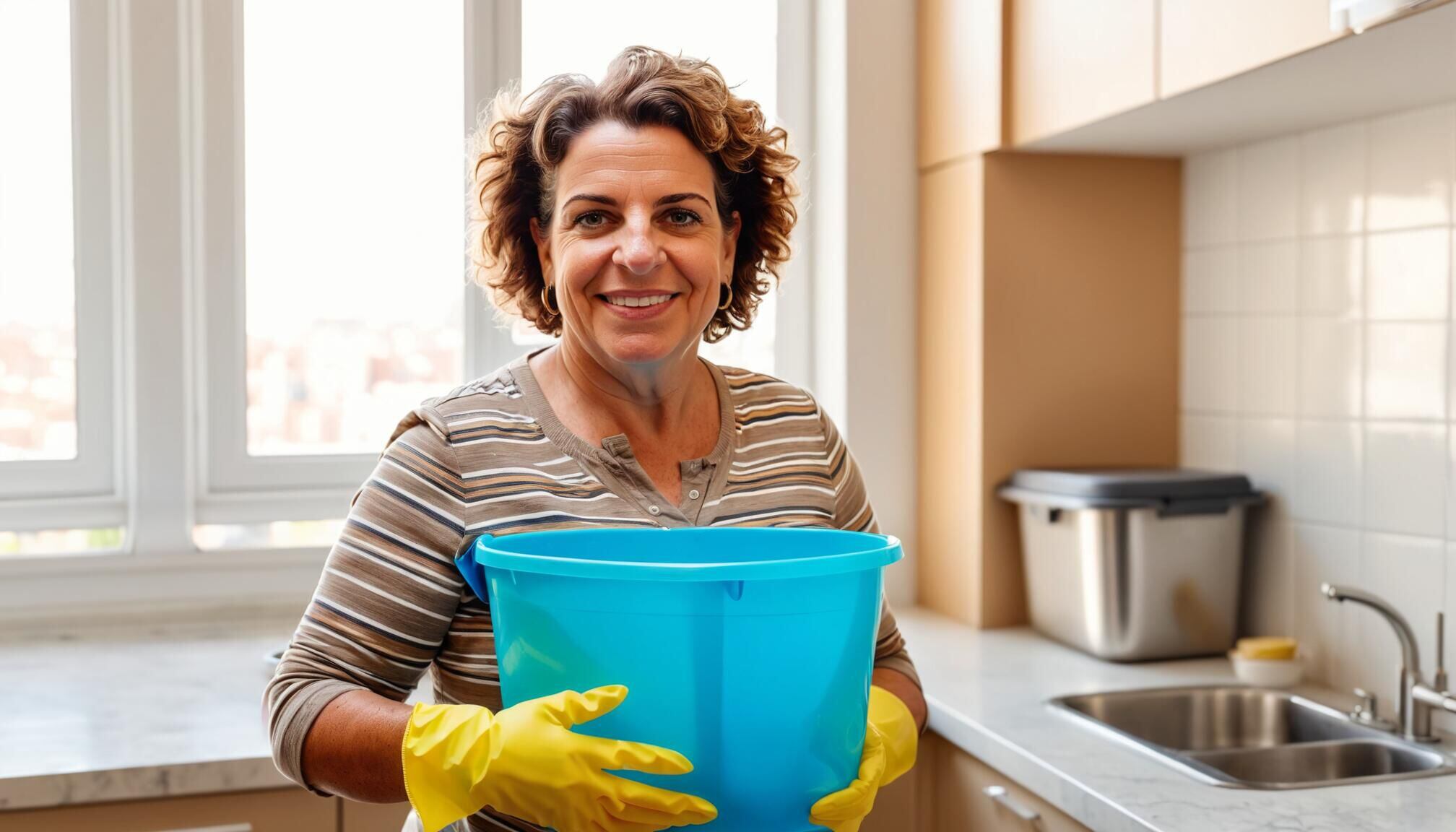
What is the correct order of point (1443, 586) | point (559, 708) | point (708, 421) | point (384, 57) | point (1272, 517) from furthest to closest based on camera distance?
point (384, 57) < point (1272, 517) < point (1443, 586) < point (708, 421) < point (559, 708)

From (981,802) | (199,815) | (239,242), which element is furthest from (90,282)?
(981,802)

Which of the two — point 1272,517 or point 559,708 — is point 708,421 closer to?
point 559,708

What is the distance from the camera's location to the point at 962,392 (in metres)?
2.17

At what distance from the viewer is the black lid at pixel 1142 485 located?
187 cm

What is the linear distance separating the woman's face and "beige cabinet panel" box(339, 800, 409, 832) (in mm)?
751

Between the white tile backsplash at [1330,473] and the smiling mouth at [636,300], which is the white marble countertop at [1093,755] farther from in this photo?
the smiling mouth at [636,300]

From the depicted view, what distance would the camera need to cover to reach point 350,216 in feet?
7.45

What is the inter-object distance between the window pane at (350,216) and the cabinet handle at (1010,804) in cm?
120

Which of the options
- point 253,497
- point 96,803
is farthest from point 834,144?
point 96,803

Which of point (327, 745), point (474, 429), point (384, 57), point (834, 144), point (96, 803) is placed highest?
point (384, 57)

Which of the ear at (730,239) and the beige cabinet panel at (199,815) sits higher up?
the ear at (730,239)

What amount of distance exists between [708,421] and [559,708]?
419 millimetres

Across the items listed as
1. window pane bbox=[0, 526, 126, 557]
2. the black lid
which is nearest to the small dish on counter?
the black lid

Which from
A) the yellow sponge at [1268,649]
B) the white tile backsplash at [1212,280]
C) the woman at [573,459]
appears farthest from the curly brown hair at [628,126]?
the white tile backsplash at [1212,280]
